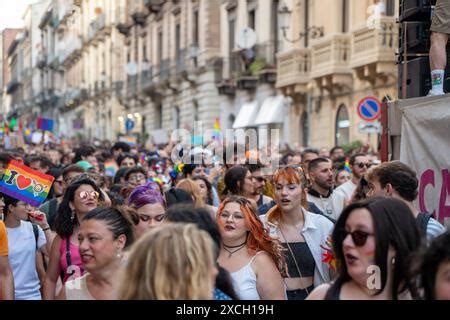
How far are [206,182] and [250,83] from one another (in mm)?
22108

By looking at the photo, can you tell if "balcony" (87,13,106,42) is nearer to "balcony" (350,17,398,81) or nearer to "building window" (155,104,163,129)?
"building window" (155,104,163,129)

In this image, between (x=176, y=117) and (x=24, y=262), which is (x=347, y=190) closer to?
(x=24, y=262)

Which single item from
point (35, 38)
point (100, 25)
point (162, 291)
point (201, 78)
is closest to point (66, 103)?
point (35, 38)

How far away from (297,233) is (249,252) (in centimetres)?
83

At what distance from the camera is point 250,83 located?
1252 inches

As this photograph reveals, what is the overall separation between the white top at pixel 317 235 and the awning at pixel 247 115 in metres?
24.7

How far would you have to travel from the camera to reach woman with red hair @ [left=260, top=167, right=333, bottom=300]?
6.21 meters

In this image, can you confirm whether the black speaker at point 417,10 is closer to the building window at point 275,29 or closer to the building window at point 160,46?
the building window at point 275,29

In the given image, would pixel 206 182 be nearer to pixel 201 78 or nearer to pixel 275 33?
pixel 275 33

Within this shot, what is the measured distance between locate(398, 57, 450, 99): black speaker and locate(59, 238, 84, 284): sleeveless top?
3.31m

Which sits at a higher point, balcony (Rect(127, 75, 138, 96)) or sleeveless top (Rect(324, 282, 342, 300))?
balcony (Rect(127, 75, 138, 96))

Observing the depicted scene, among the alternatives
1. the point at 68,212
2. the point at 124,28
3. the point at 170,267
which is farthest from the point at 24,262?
the point at 124,28

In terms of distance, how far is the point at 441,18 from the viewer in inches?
293

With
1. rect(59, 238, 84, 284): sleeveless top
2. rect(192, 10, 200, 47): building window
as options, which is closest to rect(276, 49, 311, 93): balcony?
rect(192, 10, 200, 47): building window
